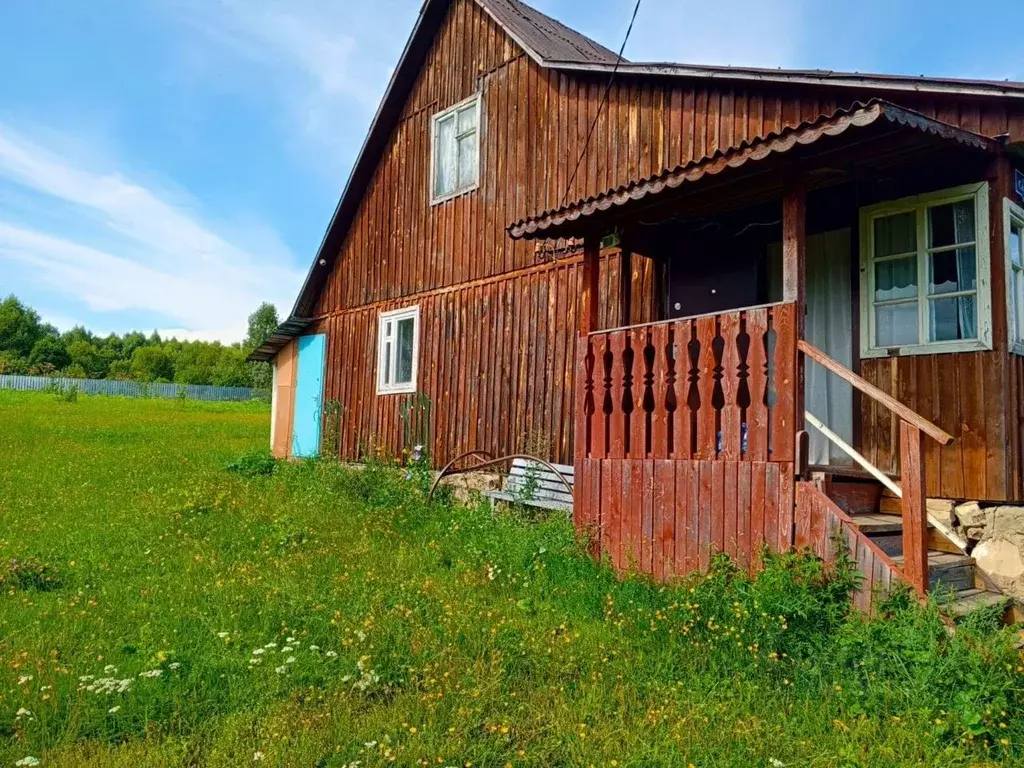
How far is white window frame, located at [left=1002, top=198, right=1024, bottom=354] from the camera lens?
532 centimetres

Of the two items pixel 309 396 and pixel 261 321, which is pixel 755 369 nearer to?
pixel 309 396

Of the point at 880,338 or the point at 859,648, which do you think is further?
the point at 880,338

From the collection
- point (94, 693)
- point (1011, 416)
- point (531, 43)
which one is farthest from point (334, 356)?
point (1011, 416)

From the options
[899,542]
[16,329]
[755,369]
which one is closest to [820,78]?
[755,369]

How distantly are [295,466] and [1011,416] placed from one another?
9506 millimetres

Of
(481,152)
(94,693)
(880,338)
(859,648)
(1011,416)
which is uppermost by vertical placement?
(481,152)

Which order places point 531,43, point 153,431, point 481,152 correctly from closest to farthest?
point 531,43 → point 481,152 → point 153,431

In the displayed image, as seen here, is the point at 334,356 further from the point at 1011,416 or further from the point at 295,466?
the point at 1011,416

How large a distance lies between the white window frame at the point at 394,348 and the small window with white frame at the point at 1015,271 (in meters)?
7.44

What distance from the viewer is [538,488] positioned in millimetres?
7832

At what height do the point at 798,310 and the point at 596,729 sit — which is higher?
the point at 798,310

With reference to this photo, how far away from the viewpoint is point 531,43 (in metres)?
9.38

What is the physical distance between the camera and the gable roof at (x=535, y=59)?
5664 millimetres

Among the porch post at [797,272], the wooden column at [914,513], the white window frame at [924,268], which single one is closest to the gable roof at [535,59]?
the white window frame at [924,268]
